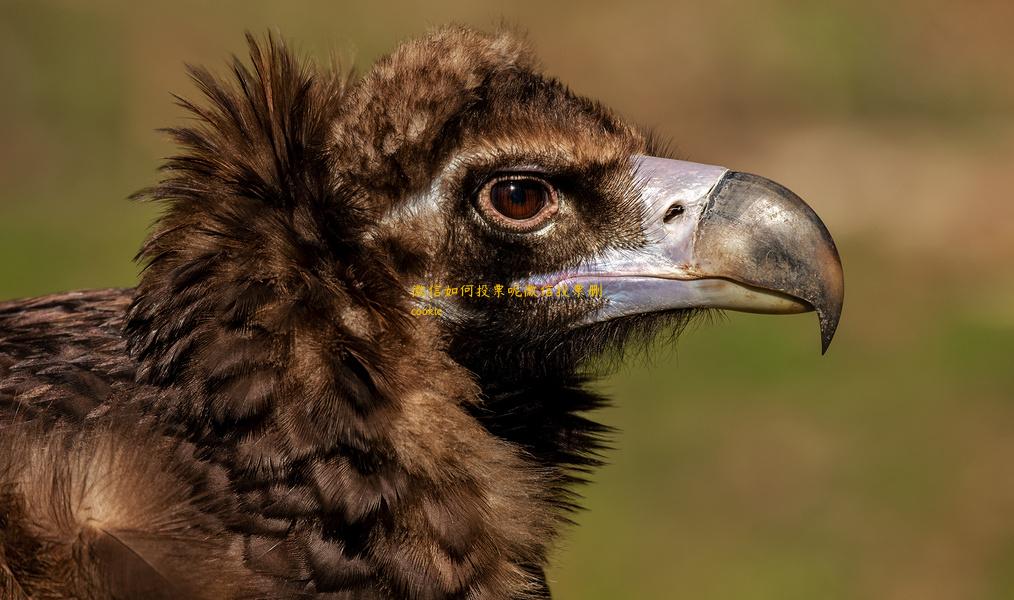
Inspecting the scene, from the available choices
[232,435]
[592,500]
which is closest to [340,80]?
[232,435]

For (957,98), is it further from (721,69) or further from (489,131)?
(489,131)

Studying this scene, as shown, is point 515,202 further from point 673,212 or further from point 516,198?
point 673,212

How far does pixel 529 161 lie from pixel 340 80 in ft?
2.07

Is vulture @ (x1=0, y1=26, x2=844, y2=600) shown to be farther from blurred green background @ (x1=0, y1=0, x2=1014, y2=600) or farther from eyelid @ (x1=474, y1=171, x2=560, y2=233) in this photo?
blurred green background @ (x1=0, y1=0, x2=1014, y2=600)

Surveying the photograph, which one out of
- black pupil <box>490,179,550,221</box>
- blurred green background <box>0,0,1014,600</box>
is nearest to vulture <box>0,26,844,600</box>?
black pupil <box>490,179,550,221</box>

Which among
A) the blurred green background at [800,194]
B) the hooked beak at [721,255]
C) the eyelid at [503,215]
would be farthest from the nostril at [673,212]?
the blurred green background at [800,194]

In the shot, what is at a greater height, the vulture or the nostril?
the nostril

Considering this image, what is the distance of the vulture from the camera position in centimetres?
288

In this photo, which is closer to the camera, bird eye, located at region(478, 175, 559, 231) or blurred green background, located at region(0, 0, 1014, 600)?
bird eye, located at region(478, 175, 559, 231)

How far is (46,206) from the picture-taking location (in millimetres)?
13492

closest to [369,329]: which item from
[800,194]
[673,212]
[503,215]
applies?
[503,215]

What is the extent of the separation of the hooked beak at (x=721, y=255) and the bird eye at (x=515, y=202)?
0.21m

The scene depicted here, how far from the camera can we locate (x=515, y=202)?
331 centimetres

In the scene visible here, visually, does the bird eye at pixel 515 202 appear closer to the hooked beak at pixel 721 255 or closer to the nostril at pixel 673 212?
the hooked beak at pixel 721 255
